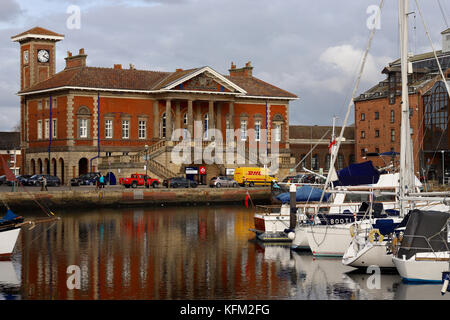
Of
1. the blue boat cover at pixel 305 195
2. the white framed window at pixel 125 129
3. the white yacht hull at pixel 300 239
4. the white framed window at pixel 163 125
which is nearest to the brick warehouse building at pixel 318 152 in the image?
the white framed window at pixel 163 125

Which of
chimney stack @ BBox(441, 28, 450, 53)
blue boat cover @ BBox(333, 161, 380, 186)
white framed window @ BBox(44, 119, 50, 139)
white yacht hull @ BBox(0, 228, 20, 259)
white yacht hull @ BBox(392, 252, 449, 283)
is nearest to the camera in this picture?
white yacht hull @ BBox(392, 252, 449, 283)

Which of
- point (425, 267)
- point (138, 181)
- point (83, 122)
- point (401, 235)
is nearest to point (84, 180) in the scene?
point (138, 181)

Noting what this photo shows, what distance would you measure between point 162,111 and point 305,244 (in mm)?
48810

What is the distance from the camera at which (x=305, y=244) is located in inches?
1464

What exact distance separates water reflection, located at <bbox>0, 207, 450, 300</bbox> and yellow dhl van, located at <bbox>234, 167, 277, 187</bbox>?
2684 cm

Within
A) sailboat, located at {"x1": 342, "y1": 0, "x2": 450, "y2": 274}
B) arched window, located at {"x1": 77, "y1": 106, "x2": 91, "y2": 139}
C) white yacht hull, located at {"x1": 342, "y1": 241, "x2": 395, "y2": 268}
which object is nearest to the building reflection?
white yacht hull, located at {"x1": 342, "y1": 241, "x2": 395, "y2": 268}

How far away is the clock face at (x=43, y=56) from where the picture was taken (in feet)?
300

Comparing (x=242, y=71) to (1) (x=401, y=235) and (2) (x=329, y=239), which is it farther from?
(1) (x=401, y=235)

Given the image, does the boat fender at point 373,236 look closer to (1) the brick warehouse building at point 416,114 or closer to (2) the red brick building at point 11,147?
(1) the brick warehouse building at point 416,114

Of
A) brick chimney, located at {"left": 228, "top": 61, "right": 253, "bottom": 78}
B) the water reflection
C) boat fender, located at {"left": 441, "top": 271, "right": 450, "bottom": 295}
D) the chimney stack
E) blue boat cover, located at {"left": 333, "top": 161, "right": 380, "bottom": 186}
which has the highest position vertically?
the chimney stack

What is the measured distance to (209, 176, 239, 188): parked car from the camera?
246 feet

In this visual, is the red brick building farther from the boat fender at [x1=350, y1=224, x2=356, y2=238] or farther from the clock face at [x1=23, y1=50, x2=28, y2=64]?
the boat fender at [x1=350, y1=224, x2=356, y2=238]

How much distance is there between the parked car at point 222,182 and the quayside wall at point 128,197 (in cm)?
406
